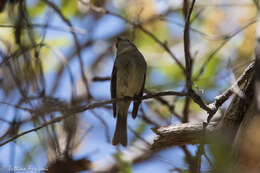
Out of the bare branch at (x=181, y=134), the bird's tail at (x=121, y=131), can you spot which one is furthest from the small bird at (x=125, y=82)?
the bare branch at (x=181, y=134)

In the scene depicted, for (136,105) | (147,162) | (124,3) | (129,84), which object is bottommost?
(147,162)

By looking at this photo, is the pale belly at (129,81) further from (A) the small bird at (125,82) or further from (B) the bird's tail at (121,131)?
(B) the bird's tail at (121,131)

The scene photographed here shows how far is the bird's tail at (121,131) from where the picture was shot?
4848 millimetres

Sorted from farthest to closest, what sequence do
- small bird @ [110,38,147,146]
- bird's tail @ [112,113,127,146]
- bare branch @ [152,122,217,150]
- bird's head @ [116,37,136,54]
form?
bird's head @ [116,37,136,54] < small bird @ [110,38,147,146] < bird's tail @ [112,113,127,146] < bare branch @ [152,122,217,150]

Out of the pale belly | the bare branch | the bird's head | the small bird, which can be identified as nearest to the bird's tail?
the small bird

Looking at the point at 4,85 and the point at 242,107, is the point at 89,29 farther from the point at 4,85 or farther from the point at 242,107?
the point at 242,107

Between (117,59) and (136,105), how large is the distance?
2.64 feet

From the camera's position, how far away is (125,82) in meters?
5.07

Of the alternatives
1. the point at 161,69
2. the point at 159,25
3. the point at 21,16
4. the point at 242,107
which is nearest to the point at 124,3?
the point at 159,25

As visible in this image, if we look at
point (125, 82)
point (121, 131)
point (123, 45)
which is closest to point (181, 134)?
point (121, 131)

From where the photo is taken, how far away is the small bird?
16.3 ft

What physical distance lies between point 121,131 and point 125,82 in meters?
0.73

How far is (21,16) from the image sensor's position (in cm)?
431

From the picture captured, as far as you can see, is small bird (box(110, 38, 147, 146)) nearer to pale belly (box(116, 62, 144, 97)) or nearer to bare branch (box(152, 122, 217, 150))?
pale belly (box(116, 62, 144, 97))
